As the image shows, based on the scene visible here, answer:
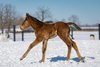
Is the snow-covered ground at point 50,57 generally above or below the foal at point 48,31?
below

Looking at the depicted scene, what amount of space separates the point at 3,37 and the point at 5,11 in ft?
123

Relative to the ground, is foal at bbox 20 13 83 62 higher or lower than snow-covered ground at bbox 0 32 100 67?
higher

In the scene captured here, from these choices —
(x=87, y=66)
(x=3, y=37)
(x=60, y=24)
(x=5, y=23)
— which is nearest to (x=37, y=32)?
(x=60, y=24)

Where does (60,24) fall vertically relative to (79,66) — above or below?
above

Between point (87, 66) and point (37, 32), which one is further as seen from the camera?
point (37, 32)

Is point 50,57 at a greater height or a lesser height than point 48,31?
lesser

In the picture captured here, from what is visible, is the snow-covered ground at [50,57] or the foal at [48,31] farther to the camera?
the foal at [48,31]

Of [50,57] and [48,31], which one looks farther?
[50,57]

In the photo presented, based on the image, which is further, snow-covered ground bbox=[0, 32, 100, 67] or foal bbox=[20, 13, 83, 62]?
foal bbox=[20, 13, 83, 62]

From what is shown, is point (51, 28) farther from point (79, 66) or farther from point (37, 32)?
point (79, 66)

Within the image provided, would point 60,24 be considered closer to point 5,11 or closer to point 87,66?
point 87,66

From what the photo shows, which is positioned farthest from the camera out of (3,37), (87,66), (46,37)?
(3,37)

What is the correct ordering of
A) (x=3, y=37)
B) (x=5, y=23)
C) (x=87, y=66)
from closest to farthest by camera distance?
(x=87, y=66), (x=3, y=37), (x=5, y=23)

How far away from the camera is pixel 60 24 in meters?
8.91
